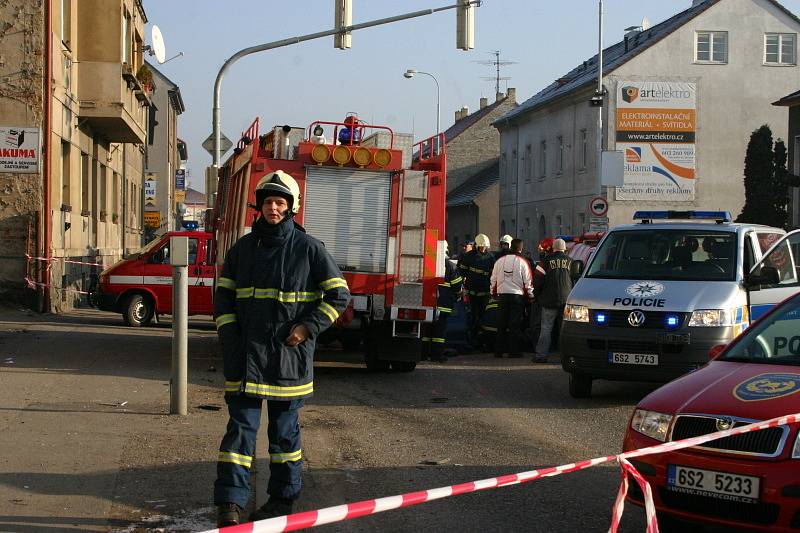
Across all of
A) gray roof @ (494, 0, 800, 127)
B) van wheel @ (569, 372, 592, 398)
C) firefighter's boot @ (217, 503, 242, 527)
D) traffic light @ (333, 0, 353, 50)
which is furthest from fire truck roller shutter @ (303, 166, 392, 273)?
gray roof @ (494, 0, 800, 127)

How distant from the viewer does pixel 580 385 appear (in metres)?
11.9

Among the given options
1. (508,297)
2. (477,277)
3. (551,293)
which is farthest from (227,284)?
(477,277)

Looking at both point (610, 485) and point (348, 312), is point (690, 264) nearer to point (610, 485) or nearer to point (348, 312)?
point (348, 312)

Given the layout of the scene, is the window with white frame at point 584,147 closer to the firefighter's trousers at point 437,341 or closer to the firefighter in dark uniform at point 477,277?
the firefighter in dark uniform at point 477,277

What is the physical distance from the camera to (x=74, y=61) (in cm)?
2484

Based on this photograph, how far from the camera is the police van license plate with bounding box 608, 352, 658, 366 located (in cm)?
1110

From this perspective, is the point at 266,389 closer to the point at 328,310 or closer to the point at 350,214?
the point at 328,310

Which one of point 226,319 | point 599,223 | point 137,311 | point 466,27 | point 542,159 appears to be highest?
point 542,159

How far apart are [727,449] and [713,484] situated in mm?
189

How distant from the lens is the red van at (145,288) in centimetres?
2066

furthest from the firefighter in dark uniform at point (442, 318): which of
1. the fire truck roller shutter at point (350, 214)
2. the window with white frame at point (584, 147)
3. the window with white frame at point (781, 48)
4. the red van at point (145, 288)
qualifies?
the window with white frame at point (781, 48)

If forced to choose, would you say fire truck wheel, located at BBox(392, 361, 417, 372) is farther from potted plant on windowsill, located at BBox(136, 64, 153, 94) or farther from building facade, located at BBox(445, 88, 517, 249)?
building facade, located at BBox(445, 88, 517, 249)

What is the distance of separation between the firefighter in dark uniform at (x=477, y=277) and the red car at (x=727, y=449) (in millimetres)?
11623

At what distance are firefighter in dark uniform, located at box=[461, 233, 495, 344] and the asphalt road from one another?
296 cm
